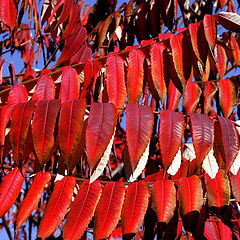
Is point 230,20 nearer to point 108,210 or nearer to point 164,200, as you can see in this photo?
point 164,200

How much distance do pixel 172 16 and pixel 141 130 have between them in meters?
1.42

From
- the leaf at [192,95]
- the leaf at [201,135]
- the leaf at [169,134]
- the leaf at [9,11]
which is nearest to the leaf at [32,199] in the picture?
the leaf at [169,134]

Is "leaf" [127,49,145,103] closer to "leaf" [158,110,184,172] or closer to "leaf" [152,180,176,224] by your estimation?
"leaf" [158,110,184,172]

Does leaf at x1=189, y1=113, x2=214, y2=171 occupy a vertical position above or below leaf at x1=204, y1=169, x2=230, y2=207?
above

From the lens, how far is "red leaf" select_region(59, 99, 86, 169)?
121cm

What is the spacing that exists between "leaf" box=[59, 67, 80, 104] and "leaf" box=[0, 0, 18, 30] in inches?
18.3

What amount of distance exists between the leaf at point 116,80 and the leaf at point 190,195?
42 cm

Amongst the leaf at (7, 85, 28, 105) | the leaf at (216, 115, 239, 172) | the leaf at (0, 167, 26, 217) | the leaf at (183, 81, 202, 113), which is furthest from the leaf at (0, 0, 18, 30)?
the leaf at (216, 115, 239, 172)

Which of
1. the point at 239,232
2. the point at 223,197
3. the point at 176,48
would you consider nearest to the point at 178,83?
the point at 176,48

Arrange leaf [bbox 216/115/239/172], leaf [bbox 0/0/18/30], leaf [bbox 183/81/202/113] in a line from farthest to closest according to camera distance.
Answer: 1. leaf [bbox 183/81/202/113]
2. leaf [bbox 0/0/18/30]
3. leaf [bbox 216/115/239/172]

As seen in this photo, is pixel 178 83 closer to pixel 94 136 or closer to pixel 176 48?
pixel 176 48

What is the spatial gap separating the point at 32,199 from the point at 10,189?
0.36 feet

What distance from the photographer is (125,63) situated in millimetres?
1755

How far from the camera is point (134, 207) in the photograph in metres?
1.26
